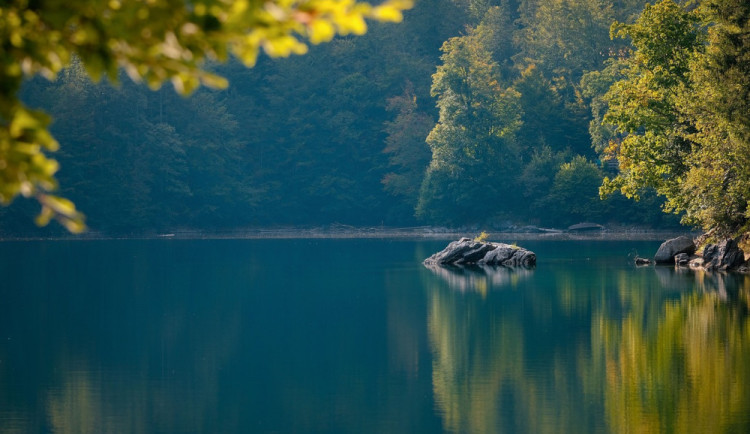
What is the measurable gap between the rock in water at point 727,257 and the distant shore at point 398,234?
73.7 ft

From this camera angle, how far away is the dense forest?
221ft

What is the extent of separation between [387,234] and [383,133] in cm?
1116

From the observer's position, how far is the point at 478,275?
3578cm

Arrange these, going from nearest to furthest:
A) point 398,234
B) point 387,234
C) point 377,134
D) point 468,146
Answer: point 468,146 < point 398,234 < point 387,234 < point 377,134

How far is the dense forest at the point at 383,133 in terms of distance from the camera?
67.4m

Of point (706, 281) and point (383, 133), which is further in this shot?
point (383, 133)

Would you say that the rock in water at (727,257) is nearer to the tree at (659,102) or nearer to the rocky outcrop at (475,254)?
the tree at (659,102)

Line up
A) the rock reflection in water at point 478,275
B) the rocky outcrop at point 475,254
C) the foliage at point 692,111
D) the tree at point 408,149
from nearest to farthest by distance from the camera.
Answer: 1. the foliage at point 692,111
2. the rock reflection in water at point 478,275
3. the rocky outcrop at point 475,254
4. the tree at point 408,149

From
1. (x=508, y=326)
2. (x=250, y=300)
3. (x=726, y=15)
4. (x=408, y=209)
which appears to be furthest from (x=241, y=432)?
(x=408, y=209)

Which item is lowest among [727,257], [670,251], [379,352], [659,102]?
[379,352]

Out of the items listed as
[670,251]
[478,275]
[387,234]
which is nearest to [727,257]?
[670,251]

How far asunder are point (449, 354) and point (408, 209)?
58.8m

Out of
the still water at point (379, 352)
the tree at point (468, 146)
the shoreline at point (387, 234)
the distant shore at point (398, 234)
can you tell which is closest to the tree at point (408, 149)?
the distant shore at point (398, 234)

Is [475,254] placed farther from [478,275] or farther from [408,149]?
[408,149]
